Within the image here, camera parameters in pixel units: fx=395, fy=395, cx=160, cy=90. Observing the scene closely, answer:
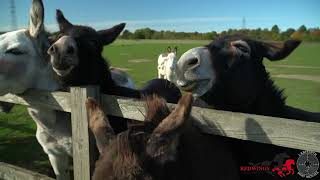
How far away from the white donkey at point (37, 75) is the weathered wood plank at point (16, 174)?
1.93ft

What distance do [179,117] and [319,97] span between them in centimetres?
1257

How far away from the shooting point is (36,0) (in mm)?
3887

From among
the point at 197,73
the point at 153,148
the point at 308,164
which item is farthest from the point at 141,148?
the point at 308,164

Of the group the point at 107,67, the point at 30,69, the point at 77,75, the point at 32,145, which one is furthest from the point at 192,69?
the point at 32,145

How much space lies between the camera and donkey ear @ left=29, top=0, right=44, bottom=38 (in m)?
3.88

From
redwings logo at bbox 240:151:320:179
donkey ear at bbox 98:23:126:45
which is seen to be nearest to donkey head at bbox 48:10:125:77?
donkey ear at bbox 98:23:126:45

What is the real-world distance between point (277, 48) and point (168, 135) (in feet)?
5.09

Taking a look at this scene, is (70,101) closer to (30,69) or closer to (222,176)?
(30,69)

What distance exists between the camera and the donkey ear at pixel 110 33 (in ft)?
13.9

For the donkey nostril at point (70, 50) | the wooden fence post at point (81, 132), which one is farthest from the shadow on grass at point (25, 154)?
the wooden fence post at point (81, 132)

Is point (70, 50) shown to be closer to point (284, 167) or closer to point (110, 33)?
point (110, 33)

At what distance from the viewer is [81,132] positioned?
306cm

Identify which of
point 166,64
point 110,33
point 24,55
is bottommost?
point 166,64

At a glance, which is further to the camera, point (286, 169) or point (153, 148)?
point (286, 169)
